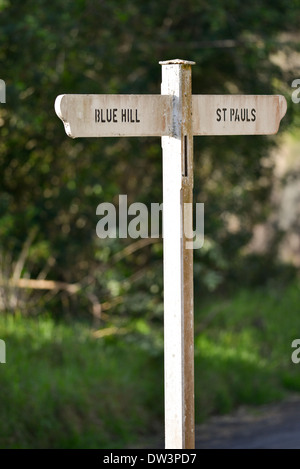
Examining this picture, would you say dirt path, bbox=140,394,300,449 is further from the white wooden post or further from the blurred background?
the white wooden post

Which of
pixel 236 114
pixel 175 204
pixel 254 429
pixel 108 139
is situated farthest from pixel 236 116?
pixel 108 139

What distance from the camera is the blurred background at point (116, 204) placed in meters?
8.20

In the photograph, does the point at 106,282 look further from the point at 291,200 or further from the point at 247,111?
the point at 291,200

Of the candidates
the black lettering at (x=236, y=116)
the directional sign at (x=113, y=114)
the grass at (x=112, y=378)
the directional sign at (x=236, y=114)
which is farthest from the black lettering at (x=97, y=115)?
the grass at (x=112, y=378)

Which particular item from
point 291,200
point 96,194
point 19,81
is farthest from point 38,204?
point 291,200

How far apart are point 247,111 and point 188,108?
1.11 feet

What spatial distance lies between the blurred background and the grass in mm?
17

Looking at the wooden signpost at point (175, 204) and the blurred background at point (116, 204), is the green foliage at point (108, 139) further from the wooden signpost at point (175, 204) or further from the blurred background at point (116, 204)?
the wooden signpost at point (175, 204)

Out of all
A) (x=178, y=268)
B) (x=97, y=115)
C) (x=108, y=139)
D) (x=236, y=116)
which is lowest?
(x=178, y=268)

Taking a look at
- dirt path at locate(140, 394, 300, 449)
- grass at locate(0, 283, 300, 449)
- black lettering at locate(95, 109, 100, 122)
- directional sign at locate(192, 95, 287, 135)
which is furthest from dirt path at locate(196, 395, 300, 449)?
black lettering at locate(95, 109, 100, 122)

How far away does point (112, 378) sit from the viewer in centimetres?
824

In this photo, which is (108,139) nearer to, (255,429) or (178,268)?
(255,429)

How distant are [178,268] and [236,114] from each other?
0.78 m

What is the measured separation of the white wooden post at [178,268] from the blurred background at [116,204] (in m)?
3.31
